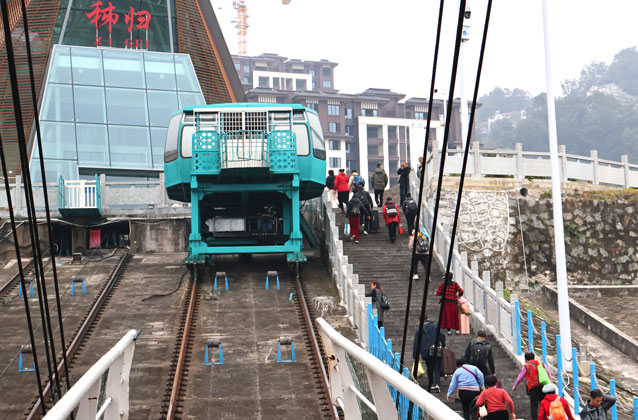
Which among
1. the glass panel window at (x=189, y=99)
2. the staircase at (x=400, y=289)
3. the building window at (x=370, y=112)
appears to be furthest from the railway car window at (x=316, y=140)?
the building window at (x=370, y=112)

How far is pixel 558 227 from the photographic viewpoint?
62.1ft

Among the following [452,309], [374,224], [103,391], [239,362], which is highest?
[103,391]

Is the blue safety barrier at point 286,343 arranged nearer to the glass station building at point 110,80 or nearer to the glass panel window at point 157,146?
the glass station building at point 110,80

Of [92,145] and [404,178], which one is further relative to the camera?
[92,145]

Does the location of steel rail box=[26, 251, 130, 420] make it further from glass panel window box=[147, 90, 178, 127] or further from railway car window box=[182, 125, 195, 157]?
glass panel window box=[147, 90, 178, 127]

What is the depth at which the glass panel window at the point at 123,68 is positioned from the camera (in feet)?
120

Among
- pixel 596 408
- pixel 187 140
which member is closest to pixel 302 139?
pixel 187 140

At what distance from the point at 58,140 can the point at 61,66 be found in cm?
399

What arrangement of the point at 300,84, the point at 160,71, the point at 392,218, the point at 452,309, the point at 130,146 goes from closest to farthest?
1. the point at 452,309
2. the point at 392,218
3. the point at 130,146
4. the point at 160,71
5. the point at 300,84

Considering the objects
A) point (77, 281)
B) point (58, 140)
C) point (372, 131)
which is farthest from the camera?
point (372, 131)

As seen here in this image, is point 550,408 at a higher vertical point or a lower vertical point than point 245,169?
lower

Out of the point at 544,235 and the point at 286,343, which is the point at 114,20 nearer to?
the point at 544,235

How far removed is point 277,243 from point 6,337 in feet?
29.8

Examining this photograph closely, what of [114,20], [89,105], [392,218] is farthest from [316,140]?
[114,20]
